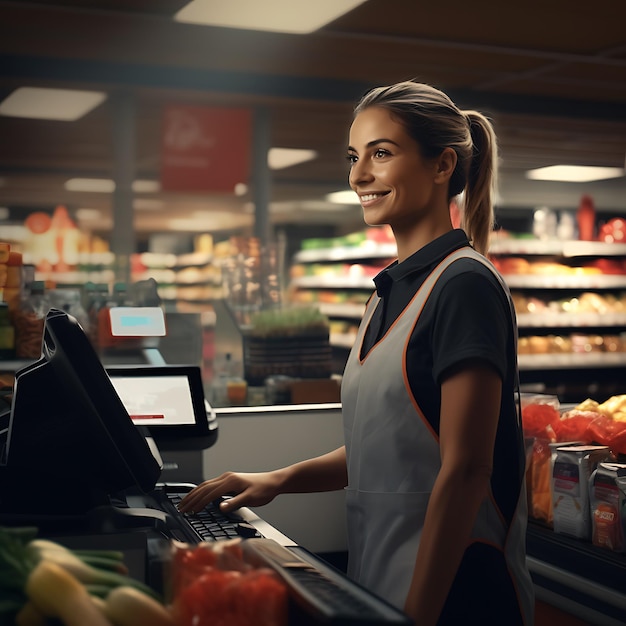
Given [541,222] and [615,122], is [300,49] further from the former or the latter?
[541,222]

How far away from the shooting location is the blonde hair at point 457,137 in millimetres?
1626

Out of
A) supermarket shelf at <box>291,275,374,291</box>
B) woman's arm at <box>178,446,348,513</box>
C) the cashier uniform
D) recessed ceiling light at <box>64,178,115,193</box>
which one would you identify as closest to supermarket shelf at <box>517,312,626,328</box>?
supermarket shelf at <box>291,275,374,291</box>

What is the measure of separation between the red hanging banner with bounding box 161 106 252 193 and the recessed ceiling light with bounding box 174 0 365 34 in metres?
1.20

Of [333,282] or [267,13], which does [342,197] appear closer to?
[333,282]

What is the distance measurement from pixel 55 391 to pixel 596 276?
9.04 m

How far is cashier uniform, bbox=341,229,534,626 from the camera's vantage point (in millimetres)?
1471

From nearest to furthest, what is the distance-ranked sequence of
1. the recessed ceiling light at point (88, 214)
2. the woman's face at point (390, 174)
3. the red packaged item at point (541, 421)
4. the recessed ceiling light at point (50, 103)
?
the woman's face at point (390, 174)
the red packaged item at point (541, 421)
the recessed ceiling light at point (50, 103)
the recessed ceiling light at point (88, 214)

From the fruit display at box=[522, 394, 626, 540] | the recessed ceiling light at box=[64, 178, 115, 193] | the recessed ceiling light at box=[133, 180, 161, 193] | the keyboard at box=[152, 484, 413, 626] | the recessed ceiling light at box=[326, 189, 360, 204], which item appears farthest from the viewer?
the recessed ceiling light at box=[326, 189, 360, 204]

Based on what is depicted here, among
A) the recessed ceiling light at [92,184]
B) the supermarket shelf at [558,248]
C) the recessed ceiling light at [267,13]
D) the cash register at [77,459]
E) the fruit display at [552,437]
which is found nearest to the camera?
the cash register at [77,459]

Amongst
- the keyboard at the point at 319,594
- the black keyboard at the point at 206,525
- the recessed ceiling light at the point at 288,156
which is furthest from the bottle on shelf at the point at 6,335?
the recessed ceiling light at the point at 288,156

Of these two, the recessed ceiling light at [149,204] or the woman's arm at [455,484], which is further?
the recessed ceiling light at [149,204]

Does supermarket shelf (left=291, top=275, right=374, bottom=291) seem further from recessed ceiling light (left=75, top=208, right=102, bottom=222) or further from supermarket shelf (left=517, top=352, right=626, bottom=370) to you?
recessed ceiling light (left=75, top=208, right=102, bottom=222)

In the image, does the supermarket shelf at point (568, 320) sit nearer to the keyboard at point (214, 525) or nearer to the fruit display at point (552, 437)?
the fruit display at point (552, 437)

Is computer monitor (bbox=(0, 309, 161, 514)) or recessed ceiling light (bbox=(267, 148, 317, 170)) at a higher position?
recessed ceiling light (bbox=(267, 148, 317, 170))
